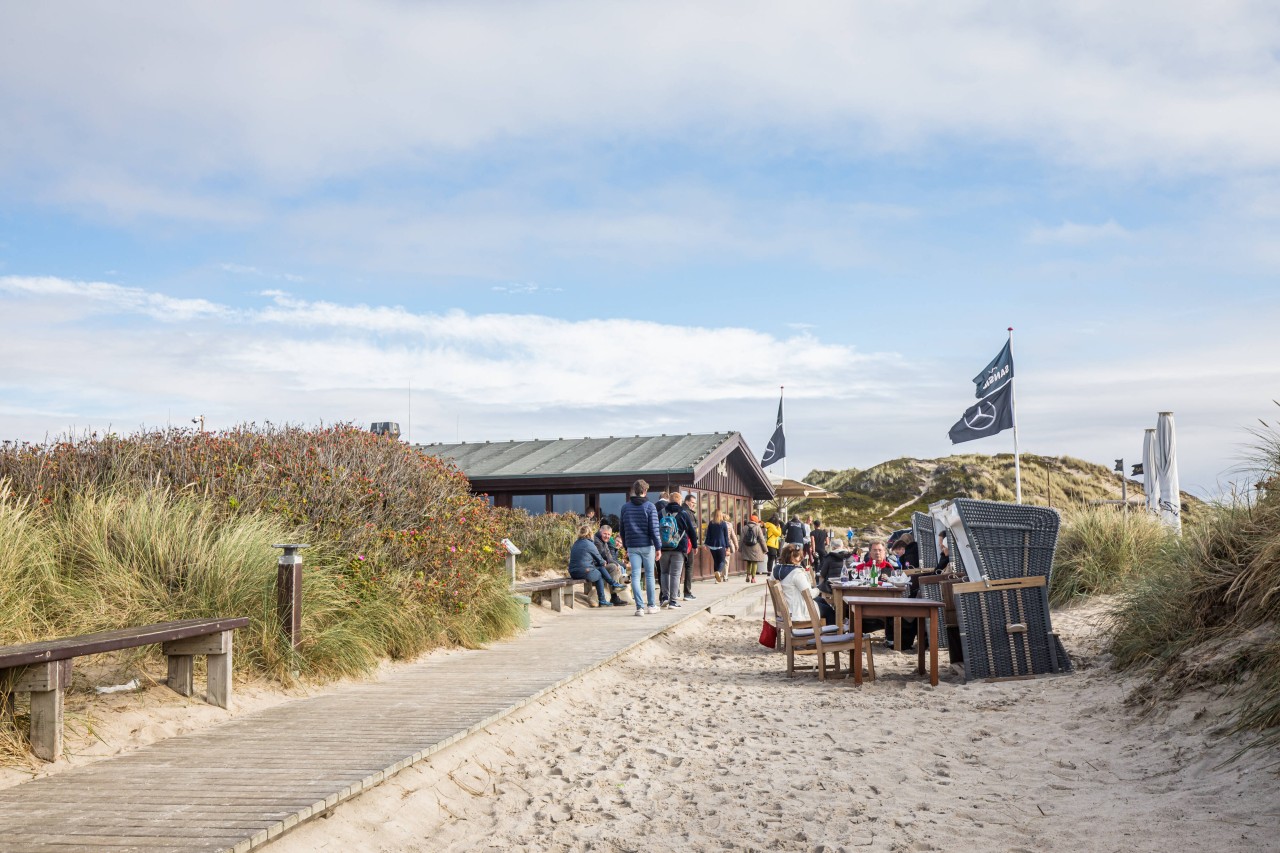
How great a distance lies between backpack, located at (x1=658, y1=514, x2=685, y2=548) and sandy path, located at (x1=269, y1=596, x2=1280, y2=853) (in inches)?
239

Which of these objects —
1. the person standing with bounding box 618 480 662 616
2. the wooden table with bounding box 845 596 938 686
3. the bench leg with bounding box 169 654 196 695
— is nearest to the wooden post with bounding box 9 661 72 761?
the bench leg with bounding box 169 654 196 695

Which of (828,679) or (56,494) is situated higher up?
(56,494)

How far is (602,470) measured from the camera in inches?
896

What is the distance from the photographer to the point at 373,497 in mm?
9453

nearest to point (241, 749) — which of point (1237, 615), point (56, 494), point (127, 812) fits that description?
point (127, 812)

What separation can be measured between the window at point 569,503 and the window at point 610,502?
0.43 meters

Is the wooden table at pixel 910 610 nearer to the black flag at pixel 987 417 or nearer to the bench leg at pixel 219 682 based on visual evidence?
the bench leg at pixel 219 682

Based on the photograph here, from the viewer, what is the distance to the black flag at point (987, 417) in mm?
19734

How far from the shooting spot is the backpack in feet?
48.1

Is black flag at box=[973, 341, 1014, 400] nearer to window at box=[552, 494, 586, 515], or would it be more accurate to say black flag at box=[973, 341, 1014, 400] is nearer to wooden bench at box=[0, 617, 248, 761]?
window at box=[552, 494, 586, 515]

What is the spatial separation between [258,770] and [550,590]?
31.3ft

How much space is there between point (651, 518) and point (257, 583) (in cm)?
700

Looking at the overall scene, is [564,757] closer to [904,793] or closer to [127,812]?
[904,793]

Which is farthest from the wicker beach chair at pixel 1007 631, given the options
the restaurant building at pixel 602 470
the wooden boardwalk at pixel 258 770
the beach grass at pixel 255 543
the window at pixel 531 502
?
the window at pixel 531 502
